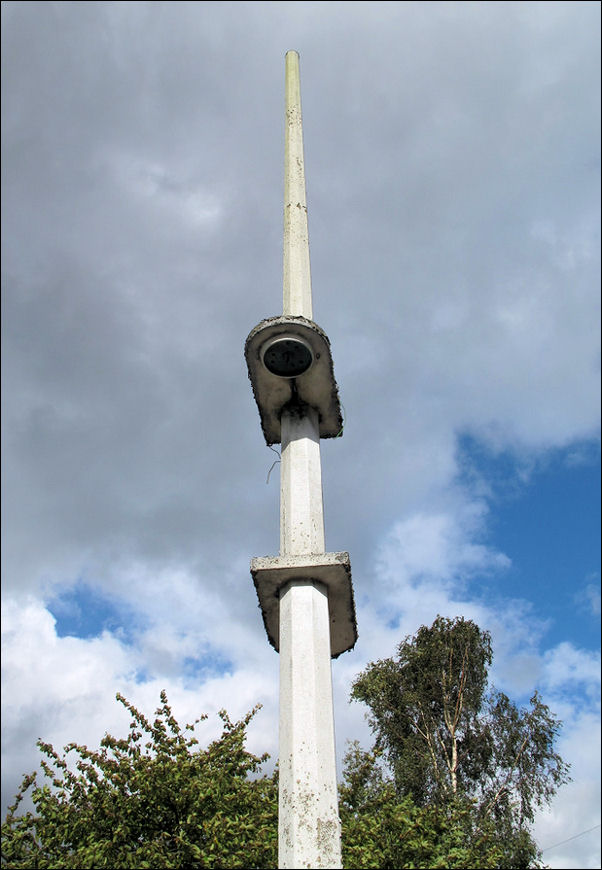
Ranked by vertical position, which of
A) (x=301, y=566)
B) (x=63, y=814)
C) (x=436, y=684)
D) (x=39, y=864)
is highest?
(x=436, y=684)

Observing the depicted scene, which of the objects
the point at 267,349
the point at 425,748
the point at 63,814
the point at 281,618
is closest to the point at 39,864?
the point at 63,814

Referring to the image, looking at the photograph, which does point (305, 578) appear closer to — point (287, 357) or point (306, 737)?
point (306, 737)

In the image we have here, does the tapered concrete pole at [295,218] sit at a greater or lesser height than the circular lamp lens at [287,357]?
greater

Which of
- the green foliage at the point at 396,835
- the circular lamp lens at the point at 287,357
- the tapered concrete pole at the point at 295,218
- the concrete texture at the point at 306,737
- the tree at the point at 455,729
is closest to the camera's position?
the concrete texture at the point at 306,737

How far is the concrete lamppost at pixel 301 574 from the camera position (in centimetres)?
525

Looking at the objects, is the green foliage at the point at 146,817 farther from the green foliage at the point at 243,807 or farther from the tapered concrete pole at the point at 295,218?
the tapered concrete pole at the point at 295,218

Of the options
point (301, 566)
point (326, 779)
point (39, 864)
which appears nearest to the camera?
point (326, 779)

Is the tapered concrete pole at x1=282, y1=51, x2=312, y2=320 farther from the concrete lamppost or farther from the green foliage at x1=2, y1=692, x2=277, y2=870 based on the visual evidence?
the green foliage at x1=2, y1=692, x2=277, y2=870

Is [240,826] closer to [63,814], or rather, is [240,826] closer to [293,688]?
[63,814]

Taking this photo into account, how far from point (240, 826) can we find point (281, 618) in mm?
7286

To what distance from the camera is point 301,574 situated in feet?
21.1

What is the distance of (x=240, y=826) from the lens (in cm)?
1159

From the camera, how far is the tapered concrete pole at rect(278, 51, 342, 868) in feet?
16.8

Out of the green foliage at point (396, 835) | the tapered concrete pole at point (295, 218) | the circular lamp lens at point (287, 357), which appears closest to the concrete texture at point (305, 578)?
the circular lamp lens at point (287, 357)
